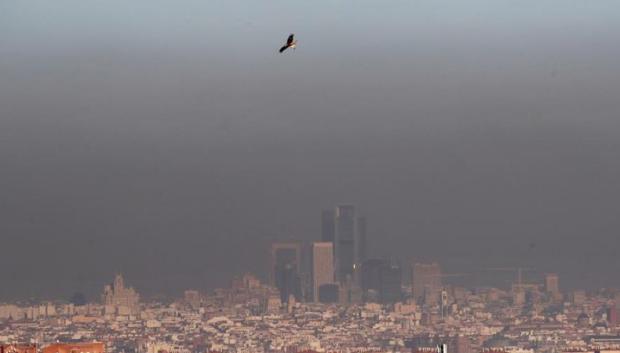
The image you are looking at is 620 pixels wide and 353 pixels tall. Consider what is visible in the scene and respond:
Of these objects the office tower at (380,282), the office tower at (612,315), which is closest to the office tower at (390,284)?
the office tower at (380,282)

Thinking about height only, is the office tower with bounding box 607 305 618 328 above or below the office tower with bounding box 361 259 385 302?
below

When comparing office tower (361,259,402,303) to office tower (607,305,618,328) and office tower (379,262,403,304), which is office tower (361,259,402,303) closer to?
office tower (379,262,403,304)

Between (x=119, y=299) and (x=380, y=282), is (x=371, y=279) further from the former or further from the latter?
(x=119, y=299)

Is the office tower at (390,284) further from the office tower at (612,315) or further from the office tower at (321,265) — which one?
the office tower at (612,315)

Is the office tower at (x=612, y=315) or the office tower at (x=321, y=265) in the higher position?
the office tower at (x=321, y=265)

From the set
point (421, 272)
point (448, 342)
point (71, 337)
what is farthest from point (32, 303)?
point (421, 272)

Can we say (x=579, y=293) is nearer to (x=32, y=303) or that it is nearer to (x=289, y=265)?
(x=289, y=265)

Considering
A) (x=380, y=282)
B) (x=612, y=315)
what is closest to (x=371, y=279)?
(x=380, y=282)

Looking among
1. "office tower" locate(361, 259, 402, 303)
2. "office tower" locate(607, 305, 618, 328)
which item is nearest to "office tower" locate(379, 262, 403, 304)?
"office tower" locate(361, 259, 402, 303)
